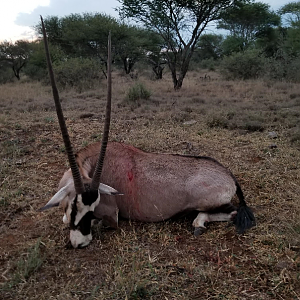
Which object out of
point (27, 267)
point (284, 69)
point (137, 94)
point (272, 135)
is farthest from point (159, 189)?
point (284, 69)

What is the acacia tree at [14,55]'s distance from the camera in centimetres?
2092

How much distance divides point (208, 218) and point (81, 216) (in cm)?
126

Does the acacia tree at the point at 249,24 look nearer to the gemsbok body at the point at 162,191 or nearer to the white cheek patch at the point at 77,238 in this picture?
the gemsbok body at the point at 162,191

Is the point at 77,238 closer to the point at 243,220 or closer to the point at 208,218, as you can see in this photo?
the point at 208,218

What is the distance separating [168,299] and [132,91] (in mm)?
8322

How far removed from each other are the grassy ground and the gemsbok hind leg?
9 cm

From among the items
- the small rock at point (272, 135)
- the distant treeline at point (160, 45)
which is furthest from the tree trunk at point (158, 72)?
the small rock at point (272, 135)

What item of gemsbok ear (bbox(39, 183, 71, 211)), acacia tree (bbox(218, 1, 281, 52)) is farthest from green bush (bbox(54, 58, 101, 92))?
acacia tree (bbox(218, 1, 281, 52))

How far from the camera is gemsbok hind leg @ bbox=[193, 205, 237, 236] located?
9.96 feet

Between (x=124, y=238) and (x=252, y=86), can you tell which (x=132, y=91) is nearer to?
(x=252, y=86)

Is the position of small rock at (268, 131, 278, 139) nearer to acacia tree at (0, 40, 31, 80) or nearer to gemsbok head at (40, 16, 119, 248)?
gemsbok head at (40, 16, 119, 248)

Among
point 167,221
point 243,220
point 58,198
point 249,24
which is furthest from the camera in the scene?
point 249,24

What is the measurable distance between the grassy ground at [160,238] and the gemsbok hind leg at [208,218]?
3.4 inches

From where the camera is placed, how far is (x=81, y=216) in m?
2.62
